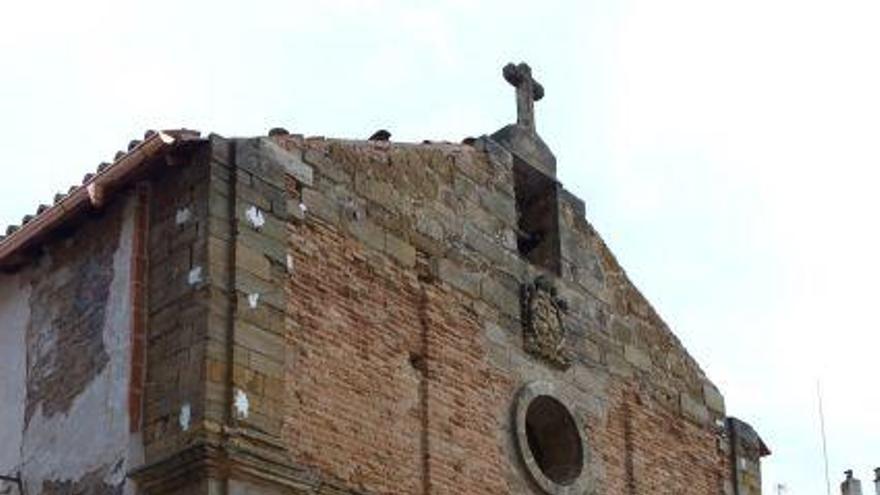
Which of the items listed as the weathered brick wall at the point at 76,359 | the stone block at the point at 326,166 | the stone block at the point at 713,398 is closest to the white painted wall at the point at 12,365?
the weathered brick wall at the point at 76,359

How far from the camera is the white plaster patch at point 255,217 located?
1200cm

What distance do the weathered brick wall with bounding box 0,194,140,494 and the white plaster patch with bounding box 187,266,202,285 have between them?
24.2 inches

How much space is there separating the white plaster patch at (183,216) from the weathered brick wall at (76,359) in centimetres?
48

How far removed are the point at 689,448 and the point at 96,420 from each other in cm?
666

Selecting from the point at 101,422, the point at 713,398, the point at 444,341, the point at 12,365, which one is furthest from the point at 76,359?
the point at 713,398

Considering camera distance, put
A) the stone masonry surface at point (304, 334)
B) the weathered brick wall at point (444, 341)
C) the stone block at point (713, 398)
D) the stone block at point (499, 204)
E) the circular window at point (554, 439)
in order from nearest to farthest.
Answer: the stone masonry surface at point (304, 334), the weathered brick wall at point (444, 341), the circular window at point (554, 439), the stone block at point (499, 204), the stone block at point (713, 398)

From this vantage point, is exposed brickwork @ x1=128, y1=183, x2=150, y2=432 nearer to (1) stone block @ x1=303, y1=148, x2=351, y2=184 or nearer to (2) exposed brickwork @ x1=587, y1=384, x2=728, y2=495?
(1) stone block @ x1=303, y1=148, x2=351, y2=184

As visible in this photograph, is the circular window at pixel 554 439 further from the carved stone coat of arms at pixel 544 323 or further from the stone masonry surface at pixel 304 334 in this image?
the carved stone coat of arms at pixel 544 323

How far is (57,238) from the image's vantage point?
12.9 metres

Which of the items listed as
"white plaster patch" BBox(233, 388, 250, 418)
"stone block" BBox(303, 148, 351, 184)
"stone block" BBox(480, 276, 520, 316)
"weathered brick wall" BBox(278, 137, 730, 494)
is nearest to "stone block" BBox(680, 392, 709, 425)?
"weathered brick wall" BBox(278, 137, 730, 494)

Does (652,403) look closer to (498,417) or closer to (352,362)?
(498,417)

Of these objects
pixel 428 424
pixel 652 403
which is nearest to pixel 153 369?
pixel 428 424

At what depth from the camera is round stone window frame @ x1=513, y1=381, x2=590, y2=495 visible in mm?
13750

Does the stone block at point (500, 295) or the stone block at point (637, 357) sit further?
the stone block at point (637, 357)
